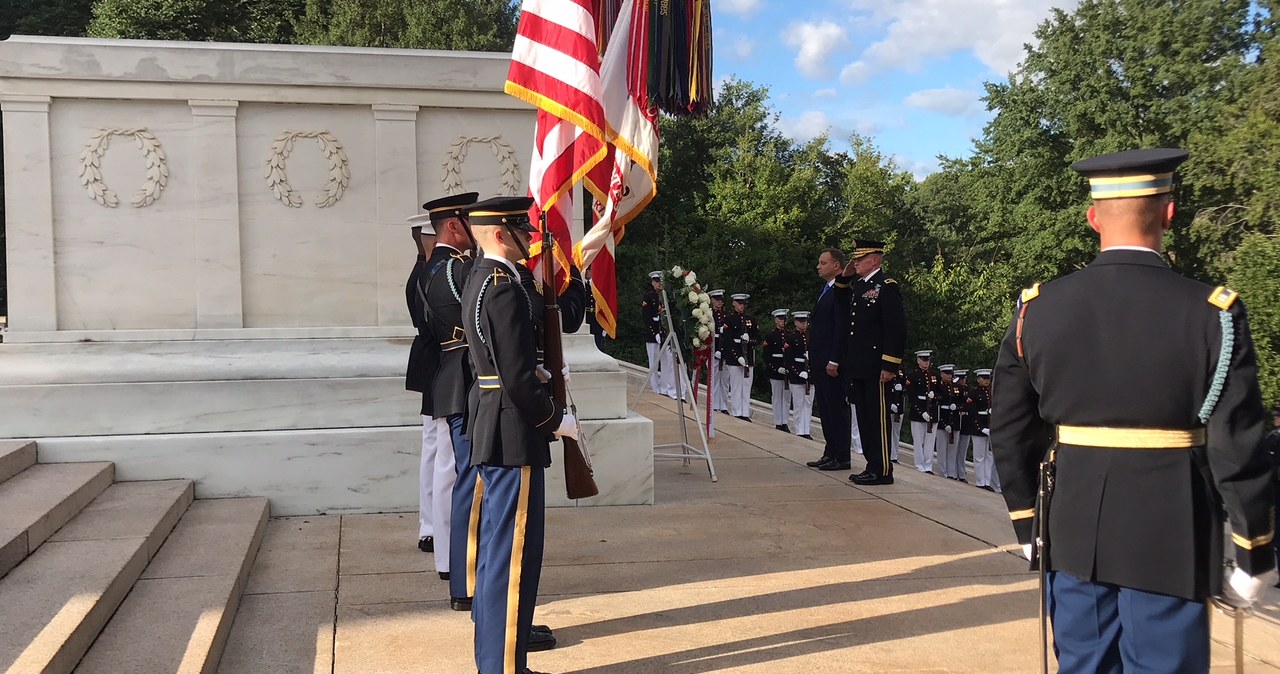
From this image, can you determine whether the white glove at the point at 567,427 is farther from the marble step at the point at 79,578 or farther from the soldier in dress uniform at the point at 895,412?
the soldier in dress uniform at the point at 895,412

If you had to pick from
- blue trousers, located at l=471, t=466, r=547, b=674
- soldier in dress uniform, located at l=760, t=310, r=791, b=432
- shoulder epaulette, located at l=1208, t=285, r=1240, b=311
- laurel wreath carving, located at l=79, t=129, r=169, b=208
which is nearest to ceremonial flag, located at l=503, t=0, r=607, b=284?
blue trousers, located at l=471, t=466, r=547, b=674

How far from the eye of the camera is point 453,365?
4.81 meters

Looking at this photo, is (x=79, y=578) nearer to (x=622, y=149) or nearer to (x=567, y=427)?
(x=567, y=427)

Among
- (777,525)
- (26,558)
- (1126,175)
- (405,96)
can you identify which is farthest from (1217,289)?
(405,96)

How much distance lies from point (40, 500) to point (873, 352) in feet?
17.6

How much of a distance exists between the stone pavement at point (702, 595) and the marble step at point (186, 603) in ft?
0.47

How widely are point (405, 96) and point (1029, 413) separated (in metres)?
4.86

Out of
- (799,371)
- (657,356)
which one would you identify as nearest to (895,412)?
(799,371)

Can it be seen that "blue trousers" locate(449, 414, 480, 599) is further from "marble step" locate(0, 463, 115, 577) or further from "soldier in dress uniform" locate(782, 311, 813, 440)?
"soldier in dress uniform" locate(782, 311, 813, 440)

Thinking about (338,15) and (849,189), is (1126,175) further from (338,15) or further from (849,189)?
(849,189)

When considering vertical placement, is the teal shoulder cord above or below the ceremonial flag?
below

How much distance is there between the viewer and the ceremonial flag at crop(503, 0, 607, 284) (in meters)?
5.64

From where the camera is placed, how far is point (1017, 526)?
2938 millimetres

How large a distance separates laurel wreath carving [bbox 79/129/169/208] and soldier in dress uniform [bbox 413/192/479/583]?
2.25m
